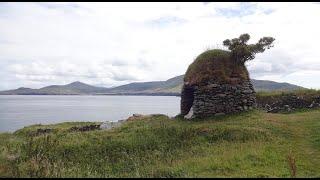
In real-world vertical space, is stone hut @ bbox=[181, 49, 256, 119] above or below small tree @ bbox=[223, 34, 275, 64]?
below

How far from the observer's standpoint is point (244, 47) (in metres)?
33.6

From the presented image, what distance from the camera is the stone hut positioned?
105 ft

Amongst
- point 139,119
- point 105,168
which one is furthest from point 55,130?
point 105,168

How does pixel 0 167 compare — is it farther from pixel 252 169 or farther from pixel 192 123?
pixel 192 123

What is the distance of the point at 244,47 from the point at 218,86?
4.12 m

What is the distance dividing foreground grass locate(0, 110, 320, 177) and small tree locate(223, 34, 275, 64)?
16.4 feet

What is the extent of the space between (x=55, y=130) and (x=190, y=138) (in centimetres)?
1287

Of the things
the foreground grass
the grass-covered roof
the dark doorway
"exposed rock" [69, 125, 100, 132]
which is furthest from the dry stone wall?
"exposed rock" [69, 125, 100, 132]

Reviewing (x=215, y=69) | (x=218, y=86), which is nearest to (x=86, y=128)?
(x=218, y=86)

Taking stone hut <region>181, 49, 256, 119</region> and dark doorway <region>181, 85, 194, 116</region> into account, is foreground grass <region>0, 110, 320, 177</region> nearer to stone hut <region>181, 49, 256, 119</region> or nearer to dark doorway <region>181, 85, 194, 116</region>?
stone hut <region>181, 49, 256, 119</region>

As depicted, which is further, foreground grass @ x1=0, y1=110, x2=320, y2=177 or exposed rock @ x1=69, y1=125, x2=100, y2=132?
exposed rock @ x1=69, y1=125, x2=100, y2=132

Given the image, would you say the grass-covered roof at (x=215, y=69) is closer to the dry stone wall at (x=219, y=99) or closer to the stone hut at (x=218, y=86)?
the stone hut at (x=218, y=86)

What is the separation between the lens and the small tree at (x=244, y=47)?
3362cm

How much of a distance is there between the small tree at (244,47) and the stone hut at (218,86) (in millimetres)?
515
